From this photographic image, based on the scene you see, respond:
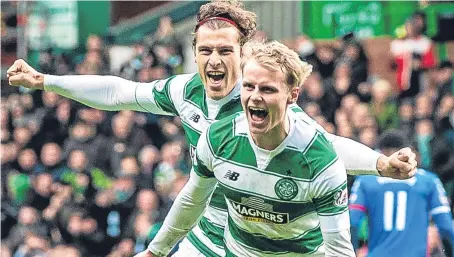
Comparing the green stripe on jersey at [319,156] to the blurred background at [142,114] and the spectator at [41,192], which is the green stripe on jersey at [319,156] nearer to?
the blurred background at [142,114]

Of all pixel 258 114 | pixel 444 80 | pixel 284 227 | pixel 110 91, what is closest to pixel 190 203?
pixel 284 227

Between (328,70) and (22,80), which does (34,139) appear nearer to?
(328,70)

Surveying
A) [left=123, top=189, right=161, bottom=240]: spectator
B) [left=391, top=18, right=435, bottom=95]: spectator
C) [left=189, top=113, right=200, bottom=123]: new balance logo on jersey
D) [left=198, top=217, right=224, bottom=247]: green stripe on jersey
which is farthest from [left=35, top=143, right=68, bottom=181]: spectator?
[left=189, top=113, right=200, bottom=123]: new balance logo on jersey

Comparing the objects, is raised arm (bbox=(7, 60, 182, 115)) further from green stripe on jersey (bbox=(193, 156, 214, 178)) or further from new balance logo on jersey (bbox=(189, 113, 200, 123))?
green stripe on jersey (bbox=(193, 156, 214, 178))

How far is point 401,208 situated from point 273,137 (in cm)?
398

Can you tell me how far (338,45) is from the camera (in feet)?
47.8

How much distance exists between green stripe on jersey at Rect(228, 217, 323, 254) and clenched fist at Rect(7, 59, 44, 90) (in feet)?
5.27

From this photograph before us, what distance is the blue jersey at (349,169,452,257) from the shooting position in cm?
977

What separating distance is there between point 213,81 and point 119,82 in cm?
71

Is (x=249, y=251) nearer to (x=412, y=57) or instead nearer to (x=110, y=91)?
(x=110, y=91)

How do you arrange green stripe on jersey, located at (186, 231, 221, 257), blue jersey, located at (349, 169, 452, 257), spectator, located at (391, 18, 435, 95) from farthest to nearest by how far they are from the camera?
spectator, located at (391, 18, 435, 95), blue jersey, located at (349, 169, 452, 257), green stripe on jersey, located at (186, 231, 221, 257)

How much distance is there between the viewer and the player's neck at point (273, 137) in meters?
6.11

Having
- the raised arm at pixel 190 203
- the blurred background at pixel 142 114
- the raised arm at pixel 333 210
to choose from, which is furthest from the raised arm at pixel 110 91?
the blurred background at pixel 142 114

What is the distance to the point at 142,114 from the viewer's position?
1462 centimetres
